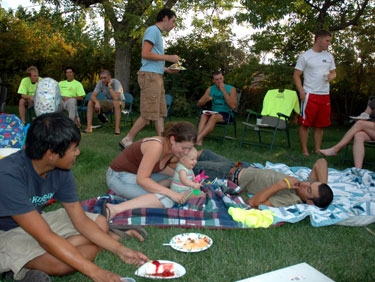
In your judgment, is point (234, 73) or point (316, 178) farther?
point (234, 73)

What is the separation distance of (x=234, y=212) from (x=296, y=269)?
3.78 ft

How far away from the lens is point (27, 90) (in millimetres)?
8688

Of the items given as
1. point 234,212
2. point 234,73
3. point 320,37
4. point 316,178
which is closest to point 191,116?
point 234,73

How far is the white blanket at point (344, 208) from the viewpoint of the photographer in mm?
3249

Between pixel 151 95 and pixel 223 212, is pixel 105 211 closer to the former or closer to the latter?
pixel 223 212

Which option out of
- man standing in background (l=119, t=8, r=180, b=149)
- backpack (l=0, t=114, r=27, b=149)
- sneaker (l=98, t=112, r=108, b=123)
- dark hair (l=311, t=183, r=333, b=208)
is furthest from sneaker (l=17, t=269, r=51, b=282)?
sneaker (l=98, t=112, r=108, b=123)

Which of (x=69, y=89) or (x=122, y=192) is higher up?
(x=69, y=89)

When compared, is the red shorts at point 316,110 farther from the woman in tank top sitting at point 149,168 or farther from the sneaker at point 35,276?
the sneaker at point 35,276

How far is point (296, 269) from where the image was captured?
A: 2.11 meters


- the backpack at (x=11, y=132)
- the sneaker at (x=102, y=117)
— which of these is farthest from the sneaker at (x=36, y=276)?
the sneaker at (x=102, y=117)

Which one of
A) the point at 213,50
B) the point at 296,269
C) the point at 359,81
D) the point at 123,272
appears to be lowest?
the point at 123,272

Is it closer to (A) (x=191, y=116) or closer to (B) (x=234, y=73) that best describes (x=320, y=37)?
(B) (x=234, y=73)

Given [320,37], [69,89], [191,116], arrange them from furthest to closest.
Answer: [191,116]
[69,89]
[320,37]

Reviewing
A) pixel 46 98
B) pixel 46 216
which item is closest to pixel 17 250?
pixel 46 216
